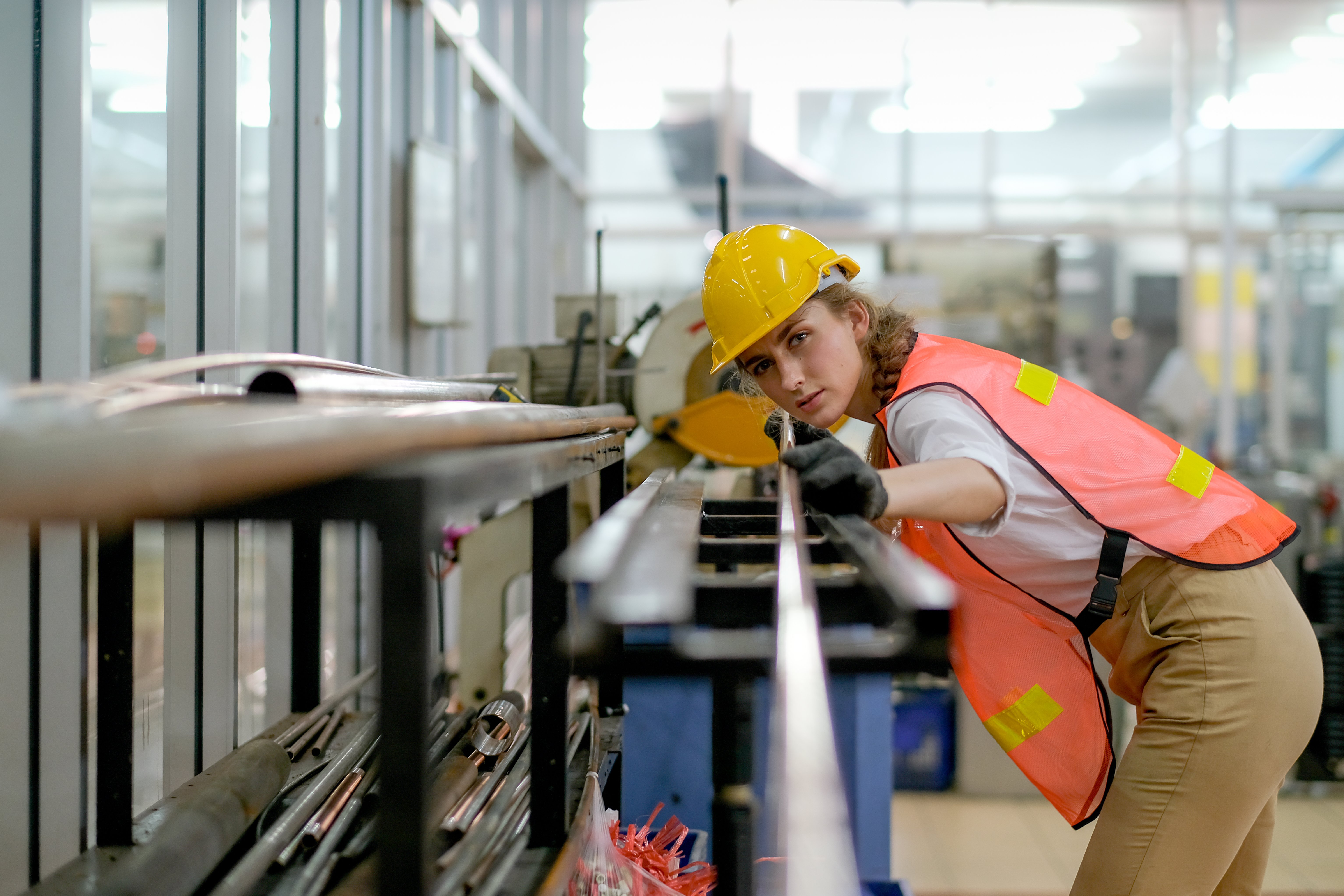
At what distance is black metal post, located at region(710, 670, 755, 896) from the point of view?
104cm

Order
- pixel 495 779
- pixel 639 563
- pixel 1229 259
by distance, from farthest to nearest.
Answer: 1. pixel 1229 259
2. pixel 495 779
3. pixel 639 563

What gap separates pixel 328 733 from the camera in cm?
142

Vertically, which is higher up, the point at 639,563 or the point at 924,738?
the point at 639,563

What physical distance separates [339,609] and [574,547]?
5.93 feet

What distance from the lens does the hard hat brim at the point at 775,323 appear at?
1.38 meters

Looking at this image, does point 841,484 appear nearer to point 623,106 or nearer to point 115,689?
point 115,689

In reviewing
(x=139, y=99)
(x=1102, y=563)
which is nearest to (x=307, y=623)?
(x=139, y=99)

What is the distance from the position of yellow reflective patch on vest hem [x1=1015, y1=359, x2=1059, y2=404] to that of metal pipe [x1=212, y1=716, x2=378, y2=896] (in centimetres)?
103

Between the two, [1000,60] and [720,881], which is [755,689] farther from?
[1000,60]

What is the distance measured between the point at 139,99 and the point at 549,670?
4.83 ft

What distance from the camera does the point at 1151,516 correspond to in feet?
4.25

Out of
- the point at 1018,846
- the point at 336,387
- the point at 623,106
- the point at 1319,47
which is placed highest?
the point at 1319,47

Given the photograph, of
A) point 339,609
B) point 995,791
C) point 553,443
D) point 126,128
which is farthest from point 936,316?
point 553,443

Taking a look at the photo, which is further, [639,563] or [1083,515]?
[1083,515]
